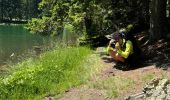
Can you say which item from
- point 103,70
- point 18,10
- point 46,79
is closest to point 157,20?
point 103,70

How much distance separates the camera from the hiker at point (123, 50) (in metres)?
12.2

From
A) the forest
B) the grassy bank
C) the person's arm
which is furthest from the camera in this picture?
the person's arm

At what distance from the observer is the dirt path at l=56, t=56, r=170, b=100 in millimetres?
9403

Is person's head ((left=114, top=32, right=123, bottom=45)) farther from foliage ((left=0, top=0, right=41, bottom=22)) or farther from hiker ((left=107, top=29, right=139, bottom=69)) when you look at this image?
foliage ((left=0, top=0, right=41, bottom=22))

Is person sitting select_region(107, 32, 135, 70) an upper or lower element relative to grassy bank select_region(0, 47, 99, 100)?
upper

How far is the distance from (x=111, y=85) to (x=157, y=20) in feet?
19.4

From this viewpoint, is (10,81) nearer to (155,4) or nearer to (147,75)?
(147,75)

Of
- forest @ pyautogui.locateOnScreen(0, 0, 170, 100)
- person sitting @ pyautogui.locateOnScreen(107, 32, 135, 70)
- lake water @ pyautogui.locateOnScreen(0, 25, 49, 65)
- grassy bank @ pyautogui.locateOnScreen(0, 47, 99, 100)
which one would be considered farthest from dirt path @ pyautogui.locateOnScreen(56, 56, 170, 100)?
lake water @ pyautogui.locateOnScreen(0, 25, 49, 65)

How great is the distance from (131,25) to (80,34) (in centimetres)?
627

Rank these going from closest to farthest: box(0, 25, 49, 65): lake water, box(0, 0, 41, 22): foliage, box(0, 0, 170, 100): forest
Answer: box(0, 0, 170, 100): forest → box(0, 25, 49, 65): lake water → box(0, 0, 41, 22): foliage

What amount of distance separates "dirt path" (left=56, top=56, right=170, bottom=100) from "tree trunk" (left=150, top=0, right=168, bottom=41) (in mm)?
3929

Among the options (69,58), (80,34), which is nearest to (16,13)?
(80,34)

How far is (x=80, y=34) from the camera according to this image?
Result: 2861 cm

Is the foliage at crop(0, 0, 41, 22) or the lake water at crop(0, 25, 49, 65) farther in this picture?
the foliage at crop(0, 0, 41, 22)
